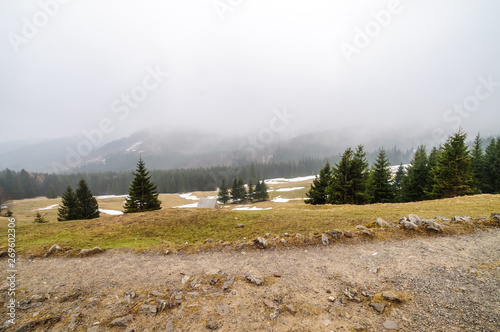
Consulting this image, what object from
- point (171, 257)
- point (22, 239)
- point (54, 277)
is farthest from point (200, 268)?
point (22, 239)

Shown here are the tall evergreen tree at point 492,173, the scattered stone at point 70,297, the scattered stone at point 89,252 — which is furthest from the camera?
the tall evergreen tree at point 492,173

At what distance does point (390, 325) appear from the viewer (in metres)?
4.57

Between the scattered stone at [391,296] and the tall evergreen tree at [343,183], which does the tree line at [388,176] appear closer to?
the tall evergreen tree at [343,183]

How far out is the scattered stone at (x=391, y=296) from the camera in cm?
528

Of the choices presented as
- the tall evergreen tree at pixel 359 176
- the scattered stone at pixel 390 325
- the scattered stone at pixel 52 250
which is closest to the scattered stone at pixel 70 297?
the scattered stone at pixel 52 250

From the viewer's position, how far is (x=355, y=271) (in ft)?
23.1

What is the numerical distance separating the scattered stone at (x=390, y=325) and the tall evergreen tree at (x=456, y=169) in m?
37.7

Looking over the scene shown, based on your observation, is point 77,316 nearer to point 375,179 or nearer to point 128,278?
point 128,278

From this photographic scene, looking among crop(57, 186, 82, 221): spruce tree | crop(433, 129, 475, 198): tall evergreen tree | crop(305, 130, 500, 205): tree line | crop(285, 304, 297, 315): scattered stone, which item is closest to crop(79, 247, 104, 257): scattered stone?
crop(285, 304, 297, 315): scattered stone

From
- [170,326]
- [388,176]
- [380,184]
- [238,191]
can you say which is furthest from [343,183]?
[238,191]

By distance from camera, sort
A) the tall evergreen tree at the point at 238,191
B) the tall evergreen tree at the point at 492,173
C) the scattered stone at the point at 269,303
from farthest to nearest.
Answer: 1. the tall evergreen tree at the point at 238,191
2. the tall evergreen tree at the point at 492,173
3. the scattered stone at the point at 269,303

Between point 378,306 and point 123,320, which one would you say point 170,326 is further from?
point 378,306

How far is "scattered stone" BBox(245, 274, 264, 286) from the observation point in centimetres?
649

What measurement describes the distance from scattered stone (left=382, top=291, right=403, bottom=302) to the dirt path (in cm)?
14
